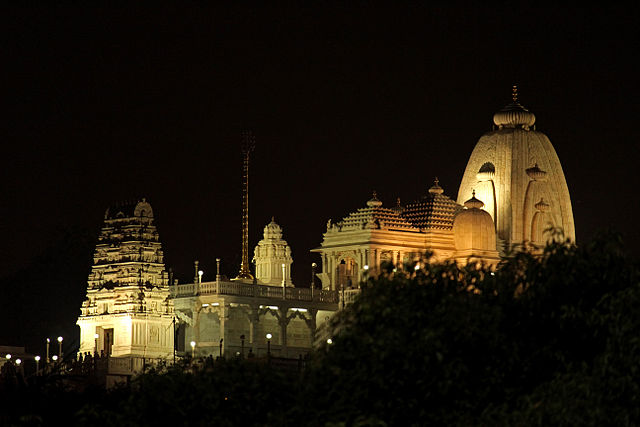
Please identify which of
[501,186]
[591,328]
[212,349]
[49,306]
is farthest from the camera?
[49,306]

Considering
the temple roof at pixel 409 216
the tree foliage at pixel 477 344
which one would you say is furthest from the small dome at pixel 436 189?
the tree foliage at pixel 477 344

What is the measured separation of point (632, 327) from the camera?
1286 inches

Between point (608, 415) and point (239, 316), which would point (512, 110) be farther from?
point (608, 415)

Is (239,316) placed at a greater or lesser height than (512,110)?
lesser

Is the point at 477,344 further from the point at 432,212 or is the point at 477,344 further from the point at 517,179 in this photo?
the point at 517,179

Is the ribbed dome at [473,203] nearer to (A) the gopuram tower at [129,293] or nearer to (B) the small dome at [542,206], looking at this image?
(B) the small dome at [542,206]

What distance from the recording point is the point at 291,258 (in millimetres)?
91438

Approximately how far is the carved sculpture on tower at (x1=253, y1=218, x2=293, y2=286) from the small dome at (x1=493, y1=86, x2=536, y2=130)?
13040mm

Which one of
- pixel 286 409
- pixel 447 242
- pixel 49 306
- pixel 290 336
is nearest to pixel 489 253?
pixel 447 242

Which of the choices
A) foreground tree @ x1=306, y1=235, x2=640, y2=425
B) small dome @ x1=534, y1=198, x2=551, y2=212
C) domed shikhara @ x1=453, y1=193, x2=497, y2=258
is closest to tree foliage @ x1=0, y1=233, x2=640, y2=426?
foreground tree @ x1=306, y1=235, x2=640, y2=425

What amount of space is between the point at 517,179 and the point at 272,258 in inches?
511

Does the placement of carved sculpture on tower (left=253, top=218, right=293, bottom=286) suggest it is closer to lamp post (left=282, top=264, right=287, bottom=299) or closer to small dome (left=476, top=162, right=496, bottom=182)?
lamp post (left=282, top=264, right=287, bottom=299)

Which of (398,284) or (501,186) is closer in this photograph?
(398,284)

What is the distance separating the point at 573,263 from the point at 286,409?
6.49m
